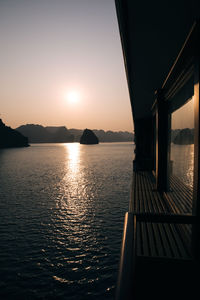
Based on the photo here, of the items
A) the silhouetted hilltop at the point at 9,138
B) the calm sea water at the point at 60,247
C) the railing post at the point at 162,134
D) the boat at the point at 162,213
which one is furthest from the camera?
the silhouetted hilltop at the point at 9,138

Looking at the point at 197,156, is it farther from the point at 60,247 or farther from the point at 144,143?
the point at 144,143

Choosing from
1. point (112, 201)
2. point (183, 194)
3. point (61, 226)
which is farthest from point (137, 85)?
point (112, 201)

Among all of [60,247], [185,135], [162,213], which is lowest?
[60,247]

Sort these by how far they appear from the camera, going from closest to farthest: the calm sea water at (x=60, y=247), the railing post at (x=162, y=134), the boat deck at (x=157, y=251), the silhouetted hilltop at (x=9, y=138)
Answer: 1. the boat deck at (x=157, y=251)
2. the calm sea water at (x=60, y=247)
3. the railing post at (x=162, y=134)
4. the silhouetted hilltop at (x=9, y=138)

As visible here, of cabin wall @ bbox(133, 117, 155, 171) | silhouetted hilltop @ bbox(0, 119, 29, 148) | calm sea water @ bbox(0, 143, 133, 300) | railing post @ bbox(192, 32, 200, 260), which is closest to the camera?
railing post @ bbox(192, 32, 200, 260)

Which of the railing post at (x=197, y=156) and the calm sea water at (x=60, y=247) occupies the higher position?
the railing post at (x=197, y=156)

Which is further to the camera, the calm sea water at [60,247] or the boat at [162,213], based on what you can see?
the calm sea water at [60,247]

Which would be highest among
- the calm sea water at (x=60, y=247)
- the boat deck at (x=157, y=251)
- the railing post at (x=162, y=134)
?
the railing post at (x=162, y=134)

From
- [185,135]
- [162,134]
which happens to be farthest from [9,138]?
[162,134]

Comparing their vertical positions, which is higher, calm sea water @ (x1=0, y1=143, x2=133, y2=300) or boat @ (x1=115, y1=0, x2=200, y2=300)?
boat @ (x1=115, y1=0, x2=200, y2=300)

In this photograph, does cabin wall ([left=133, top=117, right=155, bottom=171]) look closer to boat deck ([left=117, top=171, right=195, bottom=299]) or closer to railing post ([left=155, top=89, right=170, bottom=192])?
railing post ([left=155, top=89, right=170, bottom=192])

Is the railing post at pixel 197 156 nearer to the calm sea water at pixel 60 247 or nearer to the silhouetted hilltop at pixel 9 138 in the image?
the calm sea water at pixel 60 247

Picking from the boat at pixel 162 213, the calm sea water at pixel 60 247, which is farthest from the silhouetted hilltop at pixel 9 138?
the boat at pixel 162 213

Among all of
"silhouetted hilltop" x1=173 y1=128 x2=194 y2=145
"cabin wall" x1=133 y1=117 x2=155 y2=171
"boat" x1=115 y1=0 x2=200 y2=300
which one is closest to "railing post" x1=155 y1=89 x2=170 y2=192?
"silhouetted hilltop" x1=173 y1=128 x2=194 y2=145
